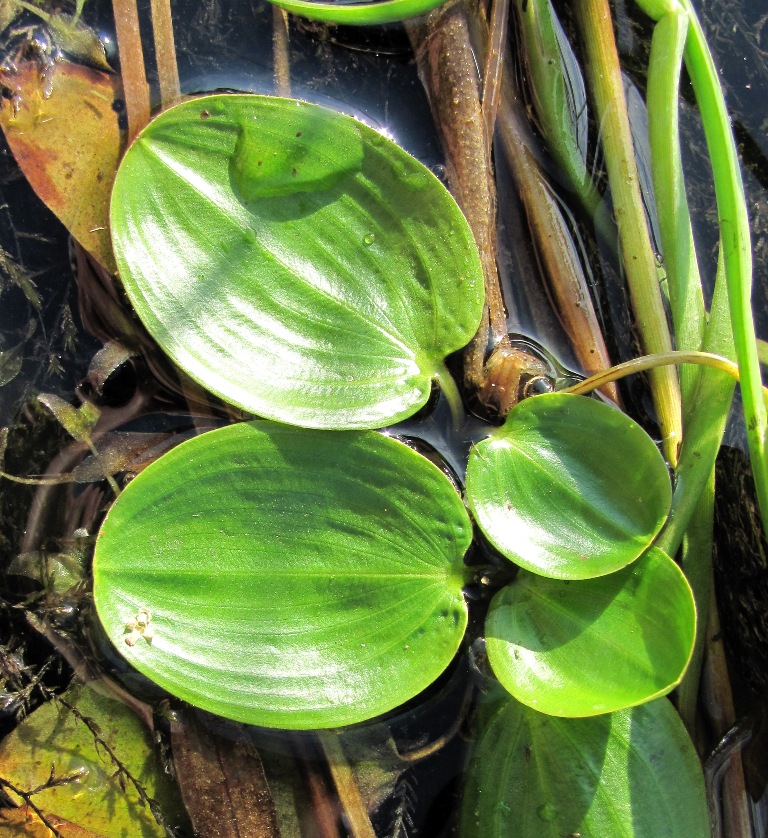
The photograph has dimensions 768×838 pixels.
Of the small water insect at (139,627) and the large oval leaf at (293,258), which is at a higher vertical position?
the large oval leaf at (293,258)

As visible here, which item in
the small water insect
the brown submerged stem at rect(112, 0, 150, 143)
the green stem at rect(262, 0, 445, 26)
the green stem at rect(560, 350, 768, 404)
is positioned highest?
the green stem at rect(262, 0, 445, 26)

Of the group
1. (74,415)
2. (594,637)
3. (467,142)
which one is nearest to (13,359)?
(74,415)

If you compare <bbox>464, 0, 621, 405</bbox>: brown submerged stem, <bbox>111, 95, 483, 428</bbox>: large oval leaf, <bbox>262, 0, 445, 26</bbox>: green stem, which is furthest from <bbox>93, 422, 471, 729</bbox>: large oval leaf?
<bbox>262, 0, 445, 26</bbox>: green stem

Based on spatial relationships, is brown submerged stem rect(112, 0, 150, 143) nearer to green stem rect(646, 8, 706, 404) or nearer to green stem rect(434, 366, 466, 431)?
green stem rect(434, 366, 466, 431)

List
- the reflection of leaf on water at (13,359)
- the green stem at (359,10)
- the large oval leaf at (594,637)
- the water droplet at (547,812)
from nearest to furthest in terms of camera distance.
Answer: the large oval leaf at (594,637) < the water droplet at (547,812) < the green stem at (359,10) < the reflection of leaf on water at (13,359)

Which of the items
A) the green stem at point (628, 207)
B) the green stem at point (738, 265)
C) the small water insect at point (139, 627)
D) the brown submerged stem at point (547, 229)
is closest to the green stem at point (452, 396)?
the brown submerged stem at point (547, 229)

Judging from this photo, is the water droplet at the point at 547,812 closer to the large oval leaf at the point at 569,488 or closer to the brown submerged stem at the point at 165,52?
the large oval leaf at the point at 569,488

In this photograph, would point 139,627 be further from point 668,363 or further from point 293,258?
point 668,363
